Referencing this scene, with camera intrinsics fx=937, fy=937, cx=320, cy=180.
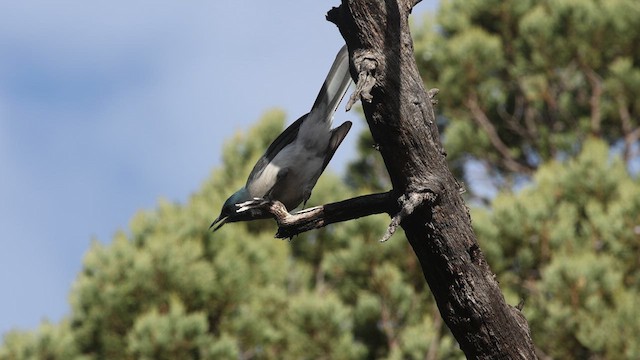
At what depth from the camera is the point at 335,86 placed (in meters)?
3.74

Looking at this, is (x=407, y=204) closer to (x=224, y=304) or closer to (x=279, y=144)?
(x=279, y=144)

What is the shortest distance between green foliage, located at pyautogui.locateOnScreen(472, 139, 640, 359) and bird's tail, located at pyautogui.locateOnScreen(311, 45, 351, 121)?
491 centimetres

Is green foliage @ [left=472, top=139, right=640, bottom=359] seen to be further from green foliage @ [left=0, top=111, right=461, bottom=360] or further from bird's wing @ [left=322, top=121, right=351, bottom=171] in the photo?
bird's wing @ [left=322, top=121, right=351, bottom=171]

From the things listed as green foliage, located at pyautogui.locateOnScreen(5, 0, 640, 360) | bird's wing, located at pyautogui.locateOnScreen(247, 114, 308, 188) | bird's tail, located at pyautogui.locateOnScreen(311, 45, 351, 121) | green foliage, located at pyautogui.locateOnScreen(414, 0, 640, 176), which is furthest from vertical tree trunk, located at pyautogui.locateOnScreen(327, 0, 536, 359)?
green foliage, located at pyautogui.locateOnScreen(414, 0, 640, 176)

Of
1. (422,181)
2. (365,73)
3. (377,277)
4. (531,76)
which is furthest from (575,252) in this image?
(365,73)

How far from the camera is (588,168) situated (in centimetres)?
937

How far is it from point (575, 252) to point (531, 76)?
3766 millimetres

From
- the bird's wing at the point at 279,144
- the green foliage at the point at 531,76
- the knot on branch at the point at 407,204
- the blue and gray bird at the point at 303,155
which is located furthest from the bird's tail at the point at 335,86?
the green foliage at the point at 531,76

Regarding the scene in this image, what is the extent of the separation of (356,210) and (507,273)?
21.8 ft

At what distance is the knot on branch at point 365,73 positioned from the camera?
8.23ft

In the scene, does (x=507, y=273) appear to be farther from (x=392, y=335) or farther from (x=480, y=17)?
(x=480, y=17)

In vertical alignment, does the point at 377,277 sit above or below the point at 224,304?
below

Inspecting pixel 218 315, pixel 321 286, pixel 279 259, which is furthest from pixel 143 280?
pixel 321 286

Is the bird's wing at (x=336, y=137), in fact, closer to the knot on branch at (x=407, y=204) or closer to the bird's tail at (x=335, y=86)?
the bird's tail at (x=335, y=86)
